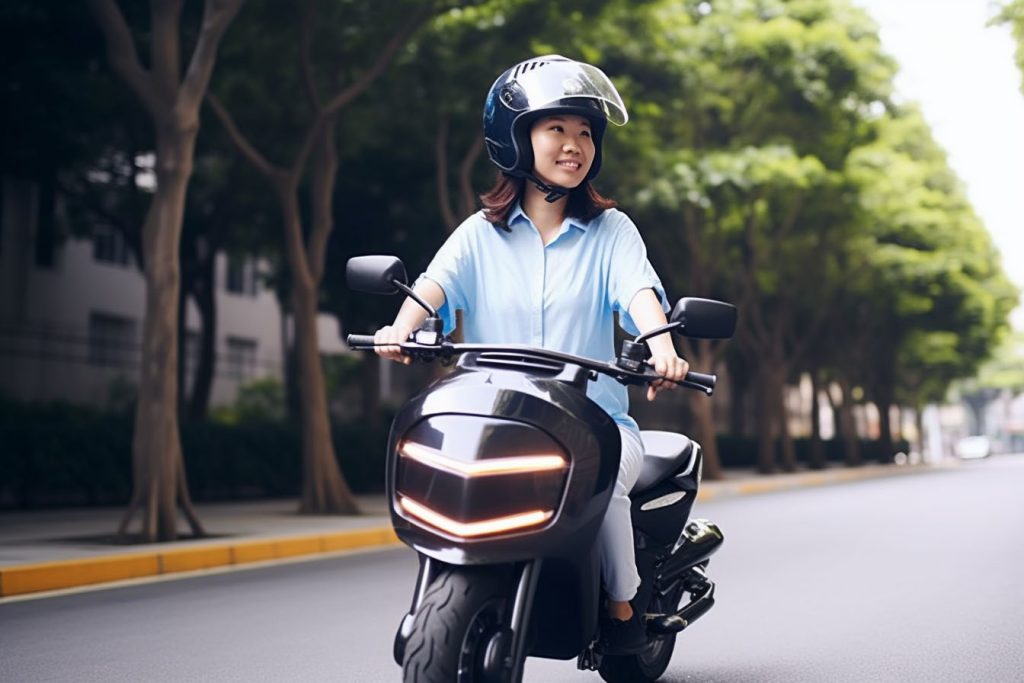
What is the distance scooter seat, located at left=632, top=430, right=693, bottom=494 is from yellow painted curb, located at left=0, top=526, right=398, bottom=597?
573 centimetres

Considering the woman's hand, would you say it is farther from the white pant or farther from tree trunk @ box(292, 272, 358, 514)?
tree trunk @ box(292, 272, 358, 514)

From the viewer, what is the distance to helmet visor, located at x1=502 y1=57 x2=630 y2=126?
3713 mm

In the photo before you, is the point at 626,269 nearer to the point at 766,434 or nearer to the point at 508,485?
the point at 508,485

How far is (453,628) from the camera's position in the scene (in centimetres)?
321

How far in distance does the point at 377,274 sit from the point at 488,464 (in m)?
0.65

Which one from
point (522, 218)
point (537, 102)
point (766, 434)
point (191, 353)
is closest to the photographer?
point (537, 102)

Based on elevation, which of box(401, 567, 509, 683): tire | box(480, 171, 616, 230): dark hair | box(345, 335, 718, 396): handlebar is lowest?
box(401, 567, 509, 683): tire

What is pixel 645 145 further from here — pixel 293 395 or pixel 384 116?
pixel 293 395

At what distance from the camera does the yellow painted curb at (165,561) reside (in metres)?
9.04

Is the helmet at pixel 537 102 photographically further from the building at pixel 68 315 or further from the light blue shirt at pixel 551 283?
the building at pixel 68 315

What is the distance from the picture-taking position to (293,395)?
28188mm

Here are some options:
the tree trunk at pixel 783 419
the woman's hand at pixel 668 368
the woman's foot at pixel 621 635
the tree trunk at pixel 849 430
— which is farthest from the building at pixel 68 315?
the tree trunk at pixel 849 430

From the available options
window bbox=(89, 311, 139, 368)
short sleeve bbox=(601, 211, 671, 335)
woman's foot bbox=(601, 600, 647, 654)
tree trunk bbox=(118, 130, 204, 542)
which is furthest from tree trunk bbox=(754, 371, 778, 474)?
short sleeve bbox=(601, 211, 671, 335)

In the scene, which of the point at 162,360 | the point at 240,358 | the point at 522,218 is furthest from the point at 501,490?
the point at 240,358
